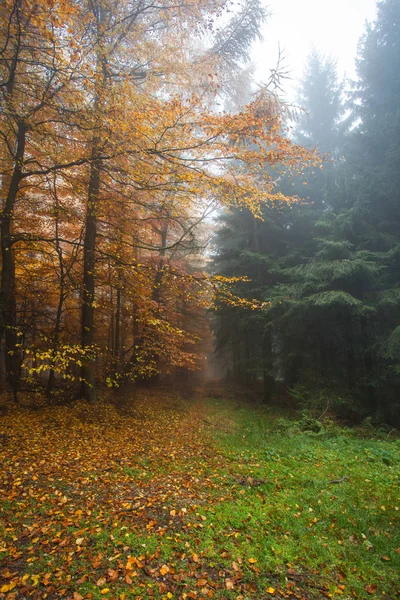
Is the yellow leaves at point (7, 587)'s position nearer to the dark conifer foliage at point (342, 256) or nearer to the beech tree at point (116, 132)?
the beech tree at point (116, 132)

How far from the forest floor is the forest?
0.03 metres

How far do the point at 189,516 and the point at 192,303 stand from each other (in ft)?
18.4

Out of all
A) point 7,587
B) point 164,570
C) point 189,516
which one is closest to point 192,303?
point 189,516

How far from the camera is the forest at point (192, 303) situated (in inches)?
142

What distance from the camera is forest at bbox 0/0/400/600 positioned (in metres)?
3.61

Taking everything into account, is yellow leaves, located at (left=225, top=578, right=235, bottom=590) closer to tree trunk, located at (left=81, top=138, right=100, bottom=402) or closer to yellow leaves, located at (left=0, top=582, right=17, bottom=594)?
yellow leaves, located at (left=0, top=582, right=17, bottom=594)

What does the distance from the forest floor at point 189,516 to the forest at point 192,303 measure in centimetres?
3

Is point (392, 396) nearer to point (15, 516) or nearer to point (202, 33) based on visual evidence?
point (15, 516)

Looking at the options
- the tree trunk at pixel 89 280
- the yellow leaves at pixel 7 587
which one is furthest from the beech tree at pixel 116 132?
the yellow leaves at pixel 7 587

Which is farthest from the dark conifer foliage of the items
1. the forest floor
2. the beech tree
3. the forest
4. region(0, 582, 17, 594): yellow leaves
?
region(0, 582, 17, 594): yellow leaves

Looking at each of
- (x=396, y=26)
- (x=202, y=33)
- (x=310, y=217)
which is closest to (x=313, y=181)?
(x=310, y=217)

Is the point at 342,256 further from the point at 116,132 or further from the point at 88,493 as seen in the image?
the point at 88,493

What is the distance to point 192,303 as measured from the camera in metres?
8.96

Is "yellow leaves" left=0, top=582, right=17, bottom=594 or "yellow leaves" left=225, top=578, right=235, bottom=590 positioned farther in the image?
"yellow leaves" left=225, top=578, right=235, bottom=590
